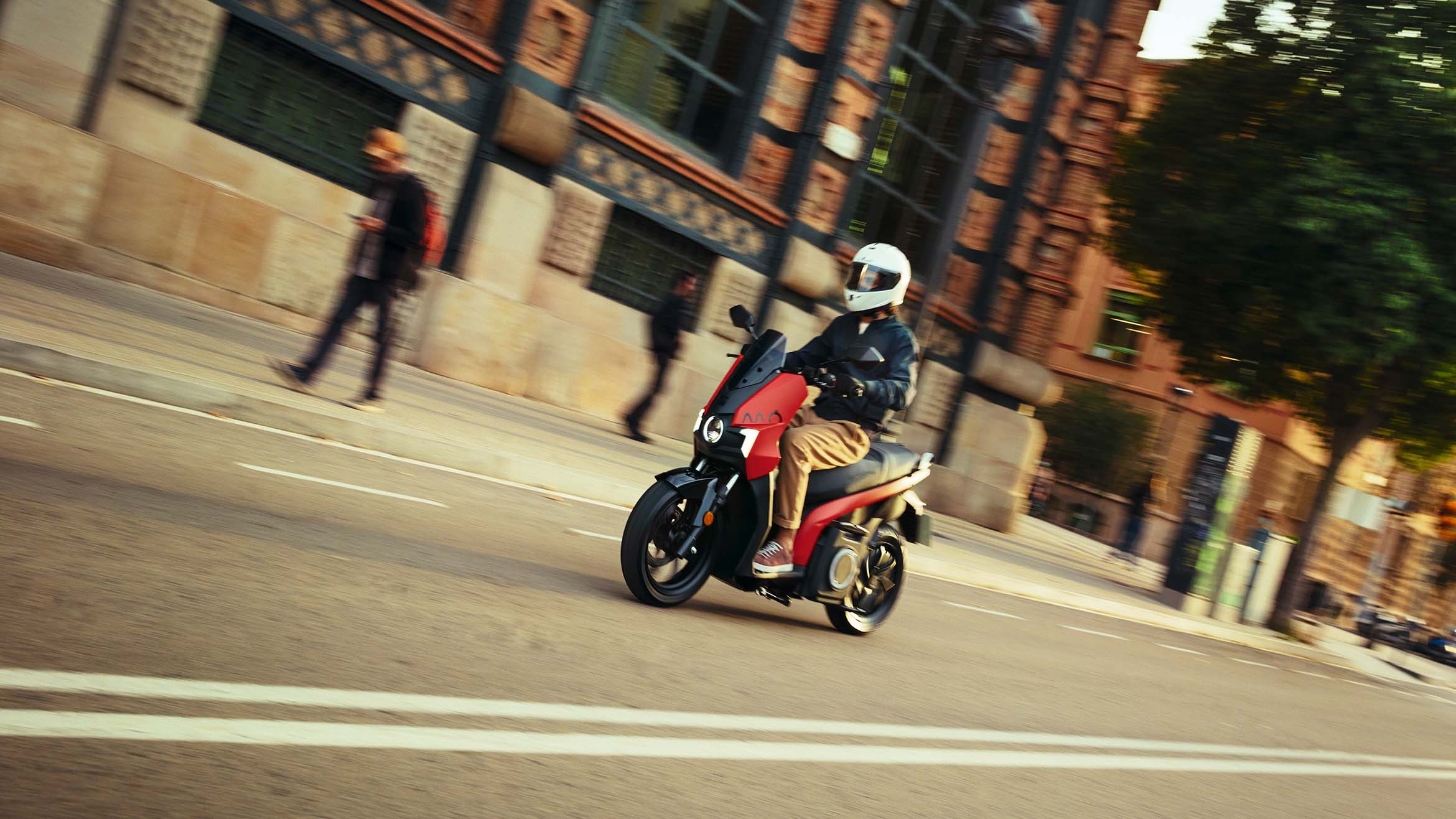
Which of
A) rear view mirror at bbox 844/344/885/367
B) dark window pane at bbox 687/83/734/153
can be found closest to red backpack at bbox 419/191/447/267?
rear view mirror at bbox 844/344/885/367

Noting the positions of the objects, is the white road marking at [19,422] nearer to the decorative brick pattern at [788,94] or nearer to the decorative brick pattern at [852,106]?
the decorative brick pattern at [788,94]

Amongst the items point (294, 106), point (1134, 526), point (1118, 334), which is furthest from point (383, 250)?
point (1118, 334)

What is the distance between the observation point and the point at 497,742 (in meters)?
3.69

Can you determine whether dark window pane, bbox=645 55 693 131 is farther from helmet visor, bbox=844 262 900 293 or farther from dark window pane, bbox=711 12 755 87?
helmet visor, bbox=844 262 900 293

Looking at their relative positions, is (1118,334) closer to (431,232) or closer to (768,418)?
(431,232)

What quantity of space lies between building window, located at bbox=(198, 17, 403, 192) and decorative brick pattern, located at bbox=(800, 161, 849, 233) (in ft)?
24.4

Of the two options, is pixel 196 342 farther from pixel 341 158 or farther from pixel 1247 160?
pixel 1247 160

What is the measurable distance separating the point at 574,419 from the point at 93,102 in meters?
6.18

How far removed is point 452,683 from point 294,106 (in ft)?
40.0

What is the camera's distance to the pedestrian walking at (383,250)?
981 centimetres

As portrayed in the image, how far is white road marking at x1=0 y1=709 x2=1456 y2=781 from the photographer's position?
2.96 metres

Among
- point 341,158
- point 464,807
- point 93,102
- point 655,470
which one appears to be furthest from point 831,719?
point 341,158

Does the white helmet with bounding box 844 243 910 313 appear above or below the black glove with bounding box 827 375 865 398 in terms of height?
above

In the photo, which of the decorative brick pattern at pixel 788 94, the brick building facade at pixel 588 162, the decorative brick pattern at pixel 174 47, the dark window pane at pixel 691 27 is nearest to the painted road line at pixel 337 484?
the brick building facade at pixel 588 162
